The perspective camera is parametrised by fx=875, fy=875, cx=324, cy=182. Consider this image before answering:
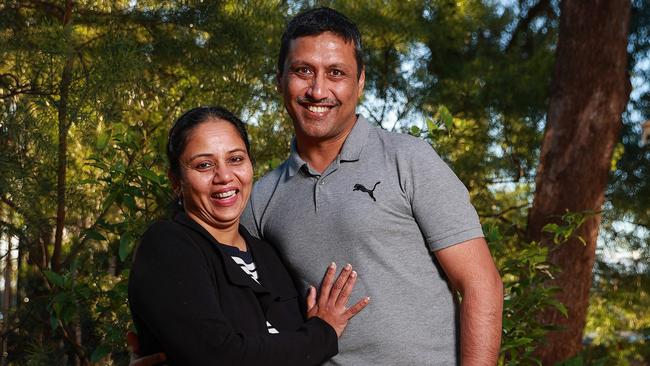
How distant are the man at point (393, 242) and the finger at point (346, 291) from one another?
0.07 ft

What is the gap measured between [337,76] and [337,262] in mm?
523

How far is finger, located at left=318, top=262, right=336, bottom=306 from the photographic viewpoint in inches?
86.3

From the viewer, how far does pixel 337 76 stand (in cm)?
239

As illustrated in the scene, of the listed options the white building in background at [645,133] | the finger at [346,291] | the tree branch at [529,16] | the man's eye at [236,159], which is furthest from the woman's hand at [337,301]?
the tree branch at [529,16]

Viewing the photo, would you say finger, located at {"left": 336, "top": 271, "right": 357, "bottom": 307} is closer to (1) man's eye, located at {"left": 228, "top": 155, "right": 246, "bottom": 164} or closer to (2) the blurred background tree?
(1) man's eye, located at {"left": 228, "top": 155, "right": 246, "bottom": 164}

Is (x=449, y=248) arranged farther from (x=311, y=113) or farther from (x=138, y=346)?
(x=138, y=346)

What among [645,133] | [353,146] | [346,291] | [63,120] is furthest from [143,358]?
[645,133]

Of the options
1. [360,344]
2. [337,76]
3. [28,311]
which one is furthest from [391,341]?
[28,311]

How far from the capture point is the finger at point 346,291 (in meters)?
2.16

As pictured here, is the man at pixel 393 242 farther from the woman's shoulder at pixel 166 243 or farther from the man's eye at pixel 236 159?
the woman's shoulder at pixel 166 243

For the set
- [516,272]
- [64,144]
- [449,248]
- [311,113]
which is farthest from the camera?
[64,144]

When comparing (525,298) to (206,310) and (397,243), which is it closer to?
(397,243)

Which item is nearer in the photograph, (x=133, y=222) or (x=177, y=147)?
(x=177, y=147)

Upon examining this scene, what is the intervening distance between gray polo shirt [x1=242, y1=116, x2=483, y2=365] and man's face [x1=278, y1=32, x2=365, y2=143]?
18 centimetres
